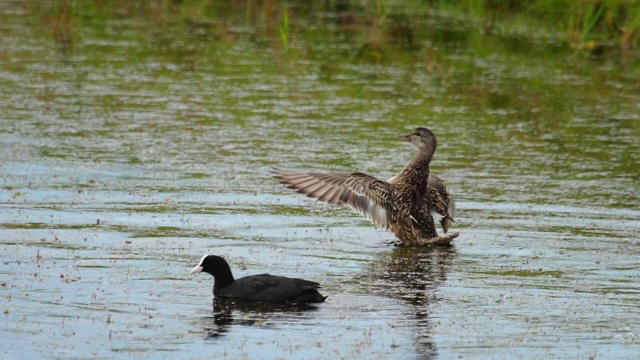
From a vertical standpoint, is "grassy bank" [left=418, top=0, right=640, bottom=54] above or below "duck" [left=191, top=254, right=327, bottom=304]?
above

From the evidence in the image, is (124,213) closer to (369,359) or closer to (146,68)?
(369,359)

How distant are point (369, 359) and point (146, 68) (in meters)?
11.9

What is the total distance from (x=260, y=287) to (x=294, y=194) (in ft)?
13.5

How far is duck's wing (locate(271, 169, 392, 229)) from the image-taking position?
1111 cm

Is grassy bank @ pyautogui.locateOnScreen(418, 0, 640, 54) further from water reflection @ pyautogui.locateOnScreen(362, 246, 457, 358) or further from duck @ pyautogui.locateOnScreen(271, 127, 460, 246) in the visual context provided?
water reflection @ pyautogui.locateOnScreen(362, 246, 457, 358)

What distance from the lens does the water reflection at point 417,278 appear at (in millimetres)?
8070

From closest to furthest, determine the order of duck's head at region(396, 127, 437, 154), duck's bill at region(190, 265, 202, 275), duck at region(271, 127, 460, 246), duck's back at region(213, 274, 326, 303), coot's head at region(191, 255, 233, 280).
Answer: duck's back at region(213, 274, 326, 303) → coot's head at region(191, 255, 233, 280) → duck's bill at region(190, 265, 202, 275) → duck at region(271, 127, 460, 246) → duck's head at region(396, 127, 437, 154)

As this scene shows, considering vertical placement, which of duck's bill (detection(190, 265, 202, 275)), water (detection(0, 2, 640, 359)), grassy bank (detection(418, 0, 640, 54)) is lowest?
water (detection(0, 2, 640, 359))

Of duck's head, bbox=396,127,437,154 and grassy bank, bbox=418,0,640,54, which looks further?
grassy bank, bbox=418,0,640,54

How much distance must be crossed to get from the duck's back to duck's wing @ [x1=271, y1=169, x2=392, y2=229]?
244 centimetres

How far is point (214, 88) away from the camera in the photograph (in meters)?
17.5

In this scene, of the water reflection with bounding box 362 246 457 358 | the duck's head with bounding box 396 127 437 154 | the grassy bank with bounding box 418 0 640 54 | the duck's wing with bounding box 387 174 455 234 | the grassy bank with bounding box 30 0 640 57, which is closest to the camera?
the water reflection with bounding box 362 246 457 358

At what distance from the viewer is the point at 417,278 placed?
9695 mm

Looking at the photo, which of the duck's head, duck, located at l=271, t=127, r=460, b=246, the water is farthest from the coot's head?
the duck's head
